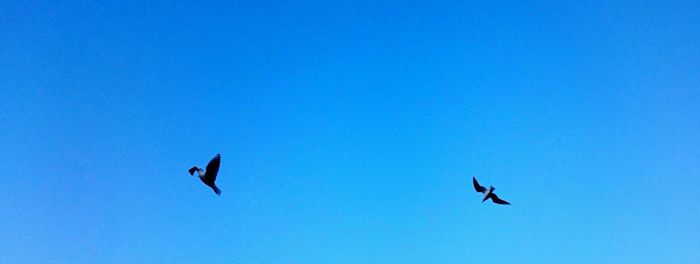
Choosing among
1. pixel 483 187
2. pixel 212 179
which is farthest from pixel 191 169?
pixel 483 187

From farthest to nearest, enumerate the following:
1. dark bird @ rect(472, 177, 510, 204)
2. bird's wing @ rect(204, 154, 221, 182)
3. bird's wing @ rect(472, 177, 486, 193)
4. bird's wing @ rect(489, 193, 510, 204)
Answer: bird's wing @ rect(472, 177, 486, 193), bird's wing @ rect(489, 193, 510, 204), dark bird @ rect(472, 177, 510, 204), bird's wing @ rect(204, 154, 221, 182)

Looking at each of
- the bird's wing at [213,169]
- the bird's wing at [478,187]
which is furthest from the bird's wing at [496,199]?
the bird's wing at [213,169]

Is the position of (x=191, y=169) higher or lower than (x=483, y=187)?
lower

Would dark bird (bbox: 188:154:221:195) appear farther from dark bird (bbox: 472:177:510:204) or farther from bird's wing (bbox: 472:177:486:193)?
bird's wing (bbox: 472:177:486:193)

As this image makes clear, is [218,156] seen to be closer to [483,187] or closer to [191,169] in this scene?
[191,169]

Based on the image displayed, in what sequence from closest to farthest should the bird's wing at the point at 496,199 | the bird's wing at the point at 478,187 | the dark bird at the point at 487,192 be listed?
the dark bird at the point at 487,192
the bird's wing at the point at 496,199
the bird's wing at the point at 478,187

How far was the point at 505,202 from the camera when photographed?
23609 mm

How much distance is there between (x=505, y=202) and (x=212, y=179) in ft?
39.3

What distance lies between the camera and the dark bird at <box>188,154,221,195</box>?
1675cm

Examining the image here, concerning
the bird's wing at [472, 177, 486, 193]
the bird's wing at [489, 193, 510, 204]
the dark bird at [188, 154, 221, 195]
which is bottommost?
the dark bird at [188, 154, 221, 195]

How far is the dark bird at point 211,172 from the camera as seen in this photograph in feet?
55.0

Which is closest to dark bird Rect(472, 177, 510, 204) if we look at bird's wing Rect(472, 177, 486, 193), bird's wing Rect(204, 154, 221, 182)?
bird's wing Rect(472, 177, 486, 193)

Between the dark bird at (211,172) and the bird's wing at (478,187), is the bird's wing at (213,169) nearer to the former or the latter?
the dark bird at (211,172)

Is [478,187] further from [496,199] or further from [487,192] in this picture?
[496,199]
